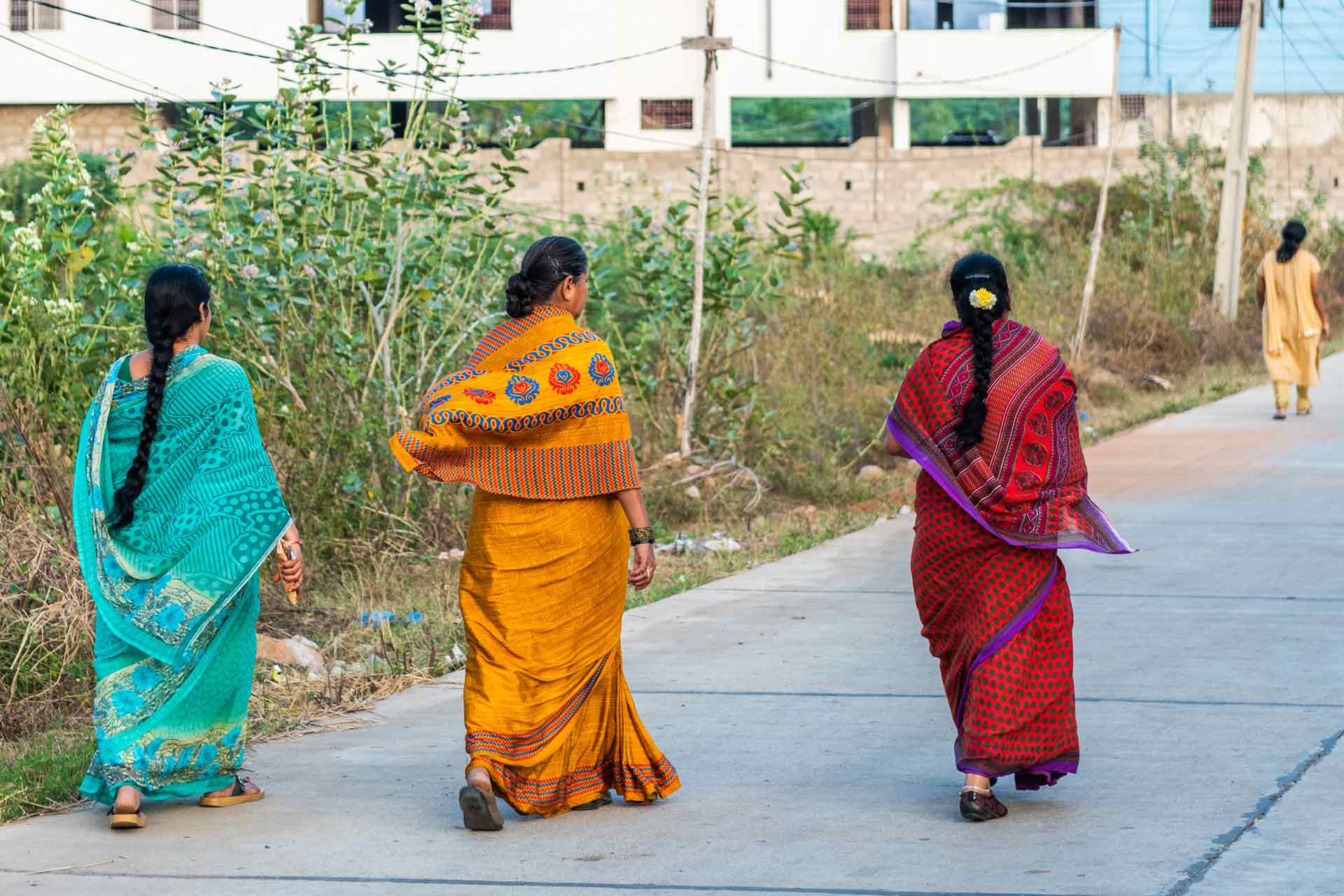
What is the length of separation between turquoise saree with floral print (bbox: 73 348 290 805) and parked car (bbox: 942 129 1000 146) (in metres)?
31.6

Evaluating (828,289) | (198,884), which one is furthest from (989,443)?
(828,289)

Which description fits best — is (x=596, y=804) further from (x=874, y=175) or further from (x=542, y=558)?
(x=874, y=175)

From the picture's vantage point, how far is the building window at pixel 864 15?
117 feet

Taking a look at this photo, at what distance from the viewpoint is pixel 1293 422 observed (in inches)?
594

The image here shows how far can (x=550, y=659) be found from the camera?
4.90m

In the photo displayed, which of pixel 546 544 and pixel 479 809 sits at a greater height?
pixel 546 544

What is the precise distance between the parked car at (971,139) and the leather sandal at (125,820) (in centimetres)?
3205

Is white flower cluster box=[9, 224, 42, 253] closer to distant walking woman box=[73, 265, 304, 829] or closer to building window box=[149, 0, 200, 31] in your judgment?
distant walking woman box=[73, 265, 304, 829]

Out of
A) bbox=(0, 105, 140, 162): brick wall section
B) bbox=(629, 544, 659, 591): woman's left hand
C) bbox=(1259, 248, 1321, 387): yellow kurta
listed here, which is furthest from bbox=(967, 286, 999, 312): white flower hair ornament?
bbox=(0, 105, 140, 162): brick wall section

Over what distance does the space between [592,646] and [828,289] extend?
15755 millimetres

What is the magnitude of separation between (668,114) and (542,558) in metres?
31.6

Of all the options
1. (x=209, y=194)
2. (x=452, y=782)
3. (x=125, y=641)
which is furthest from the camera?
(x=209, y=194)

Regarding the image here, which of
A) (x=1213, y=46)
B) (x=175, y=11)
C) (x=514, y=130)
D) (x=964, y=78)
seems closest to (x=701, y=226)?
(x=514, y=130)

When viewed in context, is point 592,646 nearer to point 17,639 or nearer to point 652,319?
point 17,639
